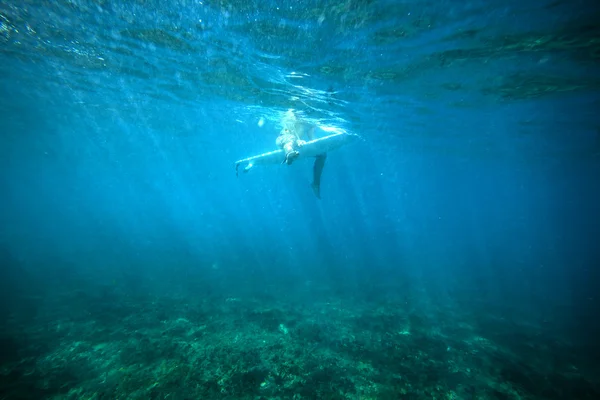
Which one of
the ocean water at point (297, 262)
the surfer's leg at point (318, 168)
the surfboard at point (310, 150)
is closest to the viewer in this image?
the ocean water at point (297, 262)

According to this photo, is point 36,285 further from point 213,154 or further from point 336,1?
point 213,154

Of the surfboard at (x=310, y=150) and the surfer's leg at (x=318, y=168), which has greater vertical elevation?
the surfboard at (x=310, y=150)

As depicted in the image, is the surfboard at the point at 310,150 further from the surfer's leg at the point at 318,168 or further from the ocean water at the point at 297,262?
the ocean water at the point at 297,262

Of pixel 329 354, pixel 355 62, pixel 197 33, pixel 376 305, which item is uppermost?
pixel 197 33

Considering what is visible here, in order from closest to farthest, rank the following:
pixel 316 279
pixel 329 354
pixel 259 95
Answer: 1. pixel 329 354
2. pixel 259 95
3. pixel 316 279

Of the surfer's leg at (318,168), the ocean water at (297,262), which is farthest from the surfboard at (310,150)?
the ocean water at (297,262)

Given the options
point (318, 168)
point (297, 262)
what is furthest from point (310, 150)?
point (297, 262)

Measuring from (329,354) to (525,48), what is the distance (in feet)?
42.9

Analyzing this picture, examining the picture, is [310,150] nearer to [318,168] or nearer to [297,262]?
[318,168]

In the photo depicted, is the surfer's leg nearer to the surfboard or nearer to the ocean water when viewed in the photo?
the surfboard

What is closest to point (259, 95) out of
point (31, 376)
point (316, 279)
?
point (316, 279)

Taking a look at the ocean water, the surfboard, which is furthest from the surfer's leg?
the ocean water

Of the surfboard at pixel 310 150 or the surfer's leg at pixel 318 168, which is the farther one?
the surfer's leg at pixel 318 168

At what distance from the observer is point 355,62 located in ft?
38.0
